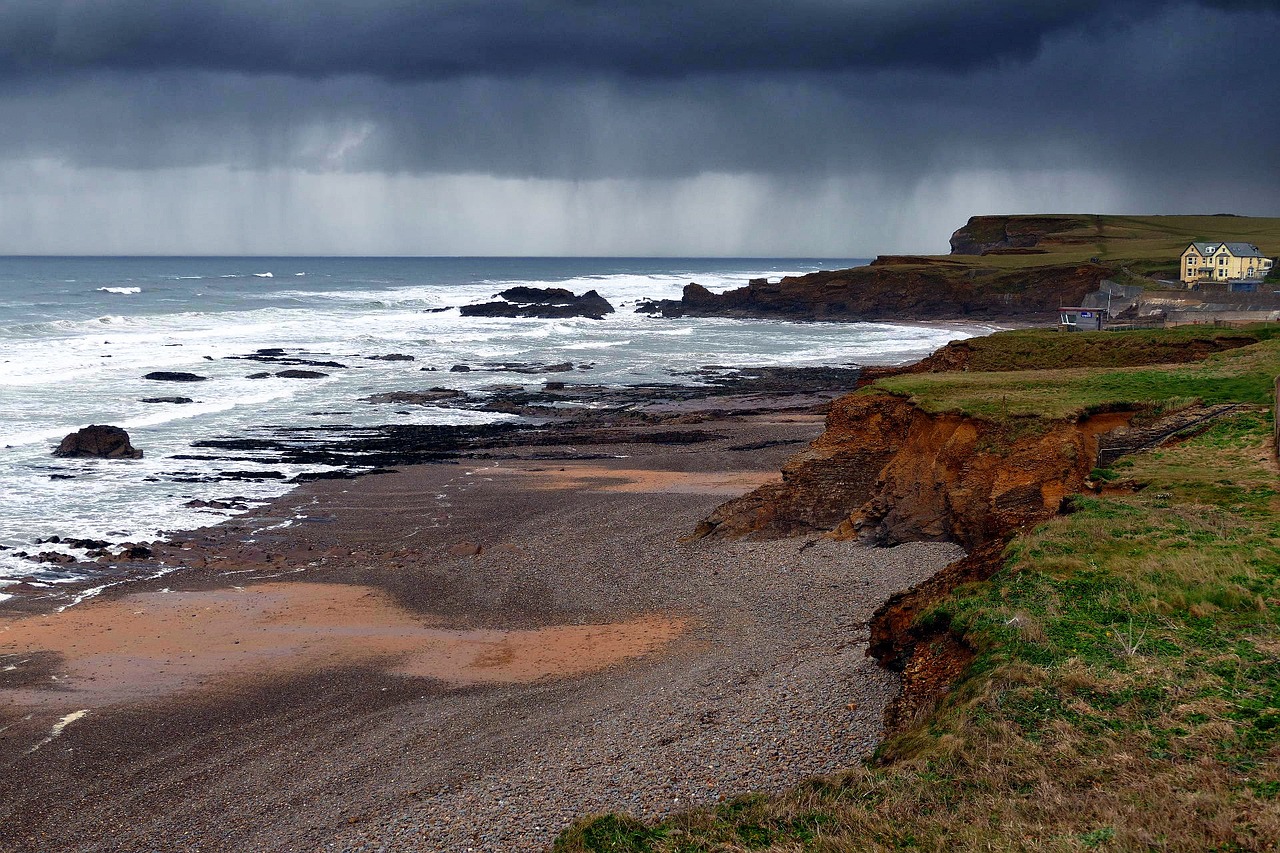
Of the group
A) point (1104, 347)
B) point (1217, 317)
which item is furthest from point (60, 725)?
point (1217, 317)

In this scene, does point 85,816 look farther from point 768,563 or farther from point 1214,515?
point 1214,515

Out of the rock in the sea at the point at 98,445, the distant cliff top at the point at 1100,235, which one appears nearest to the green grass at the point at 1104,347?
the rock in the sea at the point at 98,445

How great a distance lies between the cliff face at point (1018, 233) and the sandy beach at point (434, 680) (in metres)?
90.5

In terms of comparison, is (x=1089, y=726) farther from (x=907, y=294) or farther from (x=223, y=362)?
(x=907, y=294)

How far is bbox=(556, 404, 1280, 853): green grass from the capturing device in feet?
24.4

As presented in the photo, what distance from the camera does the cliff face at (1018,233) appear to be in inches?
4198

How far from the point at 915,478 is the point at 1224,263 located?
56.6 m

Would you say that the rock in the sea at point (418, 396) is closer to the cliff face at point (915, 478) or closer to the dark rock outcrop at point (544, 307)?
the cliff face at point (915, 478)

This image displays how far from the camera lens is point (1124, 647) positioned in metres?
10.0

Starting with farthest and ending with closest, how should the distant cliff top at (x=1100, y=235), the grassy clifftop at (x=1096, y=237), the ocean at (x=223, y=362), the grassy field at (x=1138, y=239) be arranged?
the distant cliff top at (x=1100, y=235) → the grassy clifftop at (x=1096, y=237) → the grassy field at (x=1138, y=239) → the ocean at (x=223, y=362)

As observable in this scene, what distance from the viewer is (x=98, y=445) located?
33281 mm

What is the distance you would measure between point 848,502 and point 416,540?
996 centimetres


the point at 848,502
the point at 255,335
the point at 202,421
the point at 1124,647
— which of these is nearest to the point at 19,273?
the point at 255,335

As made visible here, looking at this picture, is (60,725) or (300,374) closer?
(60,725)
